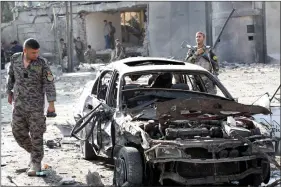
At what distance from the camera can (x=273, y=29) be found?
23.0 meters

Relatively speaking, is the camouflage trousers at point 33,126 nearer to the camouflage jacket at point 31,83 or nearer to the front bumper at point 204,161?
the camouflage jacket at point 31,83

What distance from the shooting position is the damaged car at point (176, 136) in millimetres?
5141

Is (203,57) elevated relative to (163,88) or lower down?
elevated

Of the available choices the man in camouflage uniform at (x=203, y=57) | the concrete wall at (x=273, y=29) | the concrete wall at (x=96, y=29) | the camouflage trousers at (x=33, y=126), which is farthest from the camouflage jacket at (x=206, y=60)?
the concrete wall at (x=96, y=29)

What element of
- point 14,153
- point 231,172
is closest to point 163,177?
point 231,172

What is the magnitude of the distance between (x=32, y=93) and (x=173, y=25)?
18861mm

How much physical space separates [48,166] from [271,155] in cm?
298

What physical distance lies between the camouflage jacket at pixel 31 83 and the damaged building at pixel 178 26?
17747 mm

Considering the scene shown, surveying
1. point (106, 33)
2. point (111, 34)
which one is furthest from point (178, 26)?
point (111, 34)

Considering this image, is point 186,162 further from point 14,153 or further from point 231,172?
point 14,153

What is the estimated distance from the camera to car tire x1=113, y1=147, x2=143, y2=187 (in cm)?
521

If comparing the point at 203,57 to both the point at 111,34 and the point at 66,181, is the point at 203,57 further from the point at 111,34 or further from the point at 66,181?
the point at 111,34

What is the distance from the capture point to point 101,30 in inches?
1187

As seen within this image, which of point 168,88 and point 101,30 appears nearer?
point 168,88
